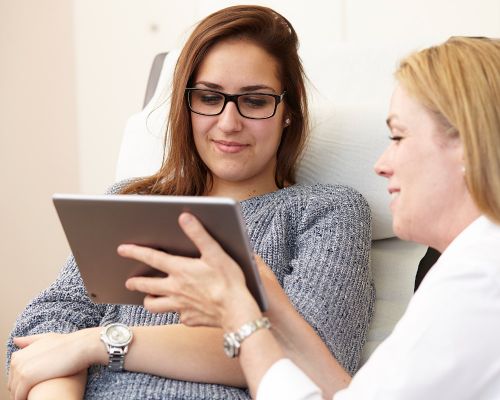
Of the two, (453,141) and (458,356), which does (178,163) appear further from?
(458,356)

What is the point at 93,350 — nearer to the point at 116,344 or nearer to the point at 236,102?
the point at 116,344

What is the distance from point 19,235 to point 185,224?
6.35 feet

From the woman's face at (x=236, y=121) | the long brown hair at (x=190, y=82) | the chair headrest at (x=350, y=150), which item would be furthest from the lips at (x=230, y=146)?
the chair headrest at (x=350, y=150)

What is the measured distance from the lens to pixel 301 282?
1562 mm

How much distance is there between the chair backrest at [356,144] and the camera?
1.84m

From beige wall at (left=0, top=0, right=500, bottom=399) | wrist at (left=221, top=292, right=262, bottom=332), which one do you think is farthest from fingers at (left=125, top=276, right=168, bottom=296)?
beige wall at (left=0, top=0, right=500, bottom=399)

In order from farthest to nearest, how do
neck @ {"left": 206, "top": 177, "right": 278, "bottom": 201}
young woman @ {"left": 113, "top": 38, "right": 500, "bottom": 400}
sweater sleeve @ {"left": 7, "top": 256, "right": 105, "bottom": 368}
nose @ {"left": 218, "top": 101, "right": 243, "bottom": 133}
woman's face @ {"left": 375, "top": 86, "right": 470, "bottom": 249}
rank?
neck @ {"left": 206, "top": 177, "right": 278, "bottom": 201} < nose @ {"left": 218, "top": 101, "right": 243, "bottom": 133} < sweater sleeve @ {"left": 7, "top": 256, "right": 105, "bottom": 368} < woman's face @ {"left": 375, "top": 86, "right": 470, "bottom": 249} < young woman @ {"left": 113, "top": 38, "right": 500, "bottom": 400}

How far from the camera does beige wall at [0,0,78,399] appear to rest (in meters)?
2.90

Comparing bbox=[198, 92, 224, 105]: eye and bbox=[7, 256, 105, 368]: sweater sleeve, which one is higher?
bbox=[198, 92, 224, 105]: eye

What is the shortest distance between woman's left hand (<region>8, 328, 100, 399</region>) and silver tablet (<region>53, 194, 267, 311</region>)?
0.11m

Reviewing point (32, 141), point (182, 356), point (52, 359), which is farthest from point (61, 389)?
point (32, 141)

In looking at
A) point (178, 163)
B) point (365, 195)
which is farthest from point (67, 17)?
point (365, 195)

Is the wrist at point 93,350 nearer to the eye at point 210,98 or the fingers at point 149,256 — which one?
the fingers at point 149,256

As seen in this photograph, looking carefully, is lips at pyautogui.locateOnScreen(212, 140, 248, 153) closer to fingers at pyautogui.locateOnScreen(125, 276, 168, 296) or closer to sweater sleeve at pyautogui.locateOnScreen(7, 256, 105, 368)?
sweater sleeve at pyautogui.locateOnScreen(7, 256, 105, 368)
